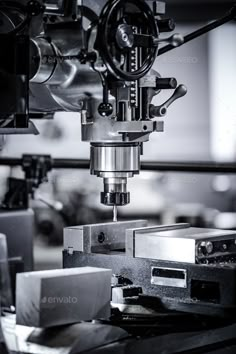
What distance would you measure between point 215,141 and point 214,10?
1049mm

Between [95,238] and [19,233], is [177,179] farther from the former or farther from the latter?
[95,238]

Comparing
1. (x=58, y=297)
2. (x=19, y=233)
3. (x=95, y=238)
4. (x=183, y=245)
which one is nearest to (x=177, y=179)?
(x=19, y=233)

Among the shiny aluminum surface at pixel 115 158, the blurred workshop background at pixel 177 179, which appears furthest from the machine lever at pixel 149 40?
the blurred workshop background at pixel 177 179

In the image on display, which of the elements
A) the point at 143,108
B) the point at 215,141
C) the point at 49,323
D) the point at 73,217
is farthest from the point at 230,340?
the point at 215,141

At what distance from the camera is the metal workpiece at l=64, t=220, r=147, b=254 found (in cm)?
144

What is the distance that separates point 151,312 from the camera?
4.32ft

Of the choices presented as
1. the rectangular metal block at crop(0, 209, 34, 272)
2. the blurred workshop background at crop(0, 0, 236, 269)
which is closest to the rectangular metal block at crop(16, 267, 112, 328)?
the rectangular metal block at crop(0, 209, 34, 272)

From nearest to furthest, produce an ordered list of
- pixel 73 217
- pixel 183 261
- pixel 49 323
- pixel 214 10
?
1. pixel 49 323
2. pixel 183 261
3. pixel 73 217
4. pixel 214 10

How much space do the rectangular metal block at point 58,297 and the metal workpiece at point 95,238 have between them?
21cm

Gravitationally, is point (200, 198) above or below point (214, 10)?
below

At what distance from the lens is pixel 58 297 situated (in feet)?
3.81

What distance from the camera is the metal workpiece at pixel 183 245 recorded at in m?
1.31

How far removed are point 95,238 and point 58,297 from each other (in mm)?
303

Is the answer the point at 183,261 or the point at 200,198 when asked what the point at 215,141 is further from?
the point at 183,261
